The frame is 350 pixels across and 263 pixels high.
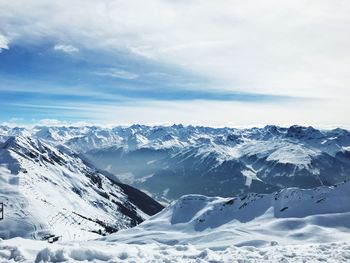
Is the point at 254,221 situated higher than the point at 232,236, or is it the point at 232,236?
the point at 232,236

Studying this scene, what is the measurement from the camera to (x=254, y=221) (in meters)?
79.2

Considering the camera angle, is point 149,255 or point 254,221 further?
point 254,221

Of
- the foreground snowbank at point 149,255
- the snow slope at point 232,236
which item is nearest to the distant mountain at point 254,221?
the snow slope at point 232,236

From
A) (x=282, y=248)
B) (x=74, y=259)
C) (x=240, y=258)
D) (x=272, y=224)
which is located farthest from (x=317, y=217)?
(x=74, y=259)

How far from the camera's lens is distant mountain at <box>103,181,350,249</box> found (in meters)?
58.8

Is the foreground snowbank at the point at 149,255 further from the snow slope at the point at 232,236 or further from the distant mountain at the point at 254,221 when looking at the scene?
the distant mountain at the point at 254,221

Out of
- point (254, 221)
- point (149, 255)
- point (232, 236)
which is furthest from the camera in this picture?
point (254, 221)

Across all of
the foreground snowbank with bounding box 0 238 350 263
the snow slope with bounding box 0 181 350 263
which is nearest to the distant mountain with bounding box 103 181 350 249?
the snow slope with bounding box 0 181 350 263

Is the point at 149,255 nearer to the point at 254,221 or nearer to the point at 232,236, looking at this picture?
the point at 232,236

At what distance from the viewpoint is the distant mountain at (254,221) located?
58.8 meters

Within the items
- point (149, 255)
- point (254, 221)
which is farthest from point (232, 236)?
point (149, 255)

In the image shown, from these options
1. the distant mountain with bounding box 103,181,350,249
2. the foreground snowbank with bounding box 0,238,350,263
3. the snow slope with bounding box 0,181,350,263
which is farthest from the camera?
the distant mountain with bounding box 103,181,350,249

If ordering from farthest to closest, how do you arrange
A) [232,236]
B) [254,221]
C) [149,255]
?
[254,221]
[232,236]
[149,255]

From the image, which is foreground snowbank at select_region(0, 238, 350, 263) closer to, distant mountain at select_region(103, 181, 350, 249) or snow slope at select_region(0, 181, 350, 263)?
snow slope at select_region(0, 181, 350, 263)
